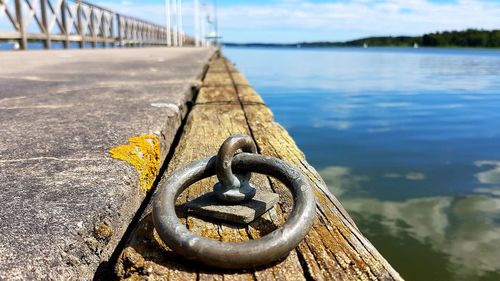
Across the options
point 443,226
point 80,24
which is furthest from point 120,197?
point 80,24

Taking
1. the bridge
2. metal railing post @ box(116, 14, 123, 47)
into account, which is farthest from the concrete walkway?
metal railing post @ box(116, 14, 123, 47)

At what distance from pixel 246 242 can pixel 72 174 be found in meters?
0.80

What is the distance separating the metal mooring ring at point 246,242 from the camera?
983 mm

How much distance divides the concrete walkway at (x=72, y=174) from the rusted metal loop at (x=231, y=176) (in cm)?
33

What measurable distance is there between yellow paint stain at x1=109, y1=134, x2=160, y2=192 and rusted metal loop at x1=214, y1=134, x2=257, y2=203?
0.47 m

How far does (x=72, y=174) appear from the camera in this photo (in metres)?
1.51

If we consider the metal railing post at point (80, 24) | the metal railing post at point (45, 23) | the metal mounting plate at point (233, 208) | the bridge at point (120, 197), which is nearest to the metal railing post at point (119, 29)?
the metal railing post at point (80, 24)

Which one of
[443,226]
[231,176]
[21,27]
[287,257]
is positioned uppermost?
[21,27]

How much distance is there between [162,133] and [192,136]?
0.65 ft

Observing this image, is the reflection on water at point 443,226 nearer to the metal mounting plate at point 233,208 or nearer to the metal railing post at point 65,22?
the metal mounting plate at point 233,208

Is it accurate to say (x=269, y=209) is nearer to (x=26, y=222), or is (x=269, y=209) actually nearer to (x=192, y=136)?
(x=26, y=222)

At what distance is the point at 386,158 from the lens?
5223 millimetres

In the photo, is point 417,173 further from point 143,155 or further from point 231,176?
point 231,176

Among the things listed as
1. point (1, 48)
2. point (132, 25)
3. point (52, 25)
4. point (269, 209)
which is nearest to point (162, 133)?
point (269, 209)
